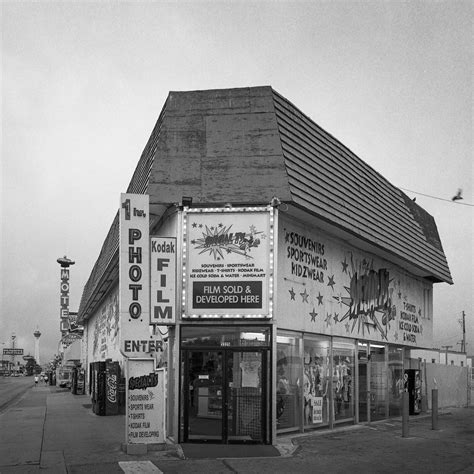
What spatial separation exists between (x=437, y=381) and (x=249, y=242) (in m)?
16.5

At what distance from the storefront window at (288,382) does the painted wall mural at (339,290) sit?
440mm

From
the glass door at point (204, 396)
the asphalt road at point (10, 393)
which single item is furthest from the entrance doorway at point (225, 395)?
the asphalt road at point (10, 393)

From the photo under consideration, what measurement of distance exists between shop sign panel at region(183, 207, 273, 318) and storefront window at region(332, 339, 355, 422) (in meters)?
4.89

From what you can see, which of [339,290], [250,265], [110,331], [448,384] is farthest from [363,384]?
[110,331]

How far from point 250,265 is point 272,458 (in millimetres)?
4116

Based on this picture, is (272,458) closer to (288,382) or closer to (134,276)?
(288,382)

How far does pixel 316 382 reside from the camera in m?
16.5

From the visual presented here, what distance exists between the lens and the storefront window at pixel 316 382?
16062 mm

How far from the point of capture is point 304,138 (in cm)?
1602

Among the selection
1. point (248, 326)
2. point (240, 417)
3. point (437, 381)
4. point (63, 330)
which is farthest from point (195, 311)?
point (63, 330)

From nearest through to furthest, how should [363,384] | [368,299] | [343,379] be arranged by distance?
[343,379], [363,384], [368,299]

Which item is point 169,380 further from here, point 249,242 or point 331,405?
point 331,405

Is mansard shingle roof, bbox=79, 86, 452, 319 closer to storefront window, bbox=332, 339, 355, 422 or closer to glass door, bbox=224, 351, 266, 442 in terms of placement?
storefront window, bbox=332, 339, 355, 422

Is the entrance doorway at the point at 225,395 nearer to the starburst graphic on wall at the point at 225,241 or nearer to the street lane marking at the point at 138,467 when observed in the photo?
the street lane marking at the point at 138,467
